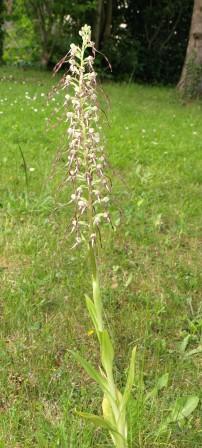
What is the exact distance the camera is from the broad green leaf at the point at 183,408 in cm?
287

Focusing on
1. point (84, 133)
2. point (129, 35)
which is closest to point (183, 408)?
point (84, 133)

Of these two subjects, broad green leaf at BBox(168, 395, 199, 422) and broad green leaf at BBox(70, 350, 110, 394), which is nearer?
broad green leaf at BBox(70, 350, 110, 394)

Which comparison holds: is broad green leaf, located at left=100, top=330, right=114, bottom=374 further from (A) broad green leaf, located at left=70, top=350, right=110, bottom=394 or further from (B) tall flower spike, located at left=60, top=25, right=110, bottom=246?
(B) tall flower spike, located at left=60, top=25, right=110, bottom=246

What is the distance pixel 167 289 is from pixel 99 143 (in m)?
2.35

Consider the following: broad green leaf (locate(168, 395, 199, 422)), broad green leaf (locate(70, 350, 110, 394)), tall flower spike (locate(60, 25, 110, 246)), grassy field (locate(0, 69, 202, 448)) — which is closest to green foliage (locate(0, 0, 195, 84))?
A: grassy field (locate(0, 69, 202, 448))

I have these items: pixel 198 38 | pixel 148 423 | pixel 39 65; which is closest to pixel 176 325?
pixel 148 423

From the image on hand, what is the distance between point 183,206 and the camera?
5.99 metres

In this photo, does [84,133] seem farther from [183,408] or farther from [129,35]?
[129,35]

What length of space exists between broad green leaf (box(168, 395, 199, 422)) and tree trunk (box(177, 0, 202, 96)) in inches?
425

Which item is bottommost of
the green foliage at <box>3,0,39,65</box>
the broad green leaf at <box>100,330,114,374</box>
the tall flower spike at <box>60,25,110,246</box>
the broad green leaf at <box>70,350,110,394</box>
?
the green foliage at <box>3,0,39,65</box>

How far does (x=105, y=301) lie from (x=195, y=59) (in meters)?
9.86

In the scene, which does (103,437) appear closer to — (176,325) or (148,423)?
(148,423)

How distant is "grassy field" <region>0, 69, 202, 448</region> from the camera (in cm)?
293

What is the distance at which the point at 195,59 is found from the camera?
1293 cm
